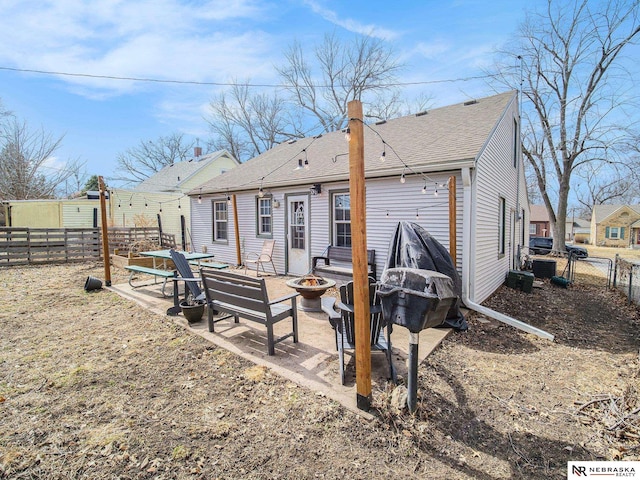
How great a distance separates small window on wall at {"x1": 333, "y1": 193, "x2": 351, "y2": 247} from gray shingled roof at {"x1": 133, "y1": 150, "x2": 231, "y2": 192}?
16.9 meters

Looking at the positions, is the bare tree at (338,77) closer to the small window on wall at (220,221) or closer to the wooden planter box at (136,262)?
the small window on wall at (220,221)

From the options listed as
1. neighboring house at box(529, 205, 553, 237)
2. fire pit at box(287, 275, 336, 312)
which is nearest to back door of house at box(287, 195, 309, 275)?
fire pit at box(287, 275, 336, 312)

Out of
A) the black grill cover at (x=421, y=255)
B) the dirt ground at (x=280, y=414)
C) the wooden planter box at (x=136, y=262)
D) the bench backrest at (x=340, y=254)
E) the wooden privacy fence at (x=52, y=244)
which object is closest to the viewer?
the dirt ground at (x=280, y=414)

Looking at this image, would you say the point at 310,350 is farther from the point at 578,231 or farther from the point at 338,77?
the point at 578,231

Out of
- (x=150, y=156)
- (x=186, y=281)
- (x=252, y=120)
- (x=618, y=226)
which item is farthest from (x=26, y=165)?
(x=618, y=226)

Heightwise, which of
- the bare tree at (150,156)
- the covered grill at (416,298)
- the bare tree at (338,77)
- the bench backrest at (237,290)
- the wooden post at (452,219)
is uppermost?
the bare tree at (338,77)

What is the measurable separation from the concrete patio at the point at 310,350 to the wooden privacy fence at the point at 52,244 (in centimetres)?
903

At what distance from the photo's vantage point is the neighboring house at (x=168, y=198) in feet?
59.3

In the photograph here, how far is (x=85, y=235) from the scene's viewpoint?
40.1ft

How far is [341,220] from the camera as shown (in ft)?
25.9

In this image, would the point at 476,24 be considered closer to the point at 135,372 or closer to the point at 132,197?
the point at 135,372

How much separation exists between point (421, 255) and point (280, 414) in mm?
2954

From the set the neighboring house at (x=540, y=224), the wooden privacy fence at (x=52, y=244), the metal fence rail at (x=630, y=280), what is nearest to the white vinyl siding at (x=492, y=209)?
the metal fence rail at (x=630, y=280)

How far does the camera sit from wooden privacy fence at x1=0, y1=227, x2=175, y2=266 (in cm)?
1077
